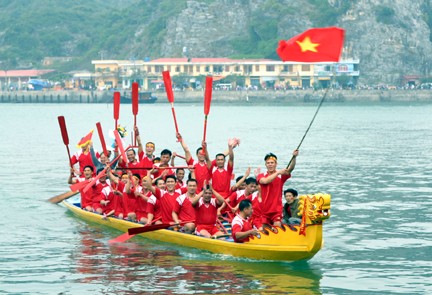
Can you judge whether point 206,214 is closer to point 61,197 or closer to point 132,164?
point 132,164

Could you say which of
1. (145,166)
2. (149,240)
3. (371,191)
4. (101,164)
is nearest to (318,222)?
(149,240)

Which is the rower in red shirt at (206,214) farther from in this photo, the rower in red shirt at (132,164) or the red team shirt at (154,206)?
the rower in red shirt at (132,164)

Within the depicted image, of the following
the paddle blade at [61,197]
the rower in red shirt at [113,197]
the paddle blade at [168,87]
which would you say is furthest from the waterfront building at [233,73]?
the rower in red shirt at [113,197]

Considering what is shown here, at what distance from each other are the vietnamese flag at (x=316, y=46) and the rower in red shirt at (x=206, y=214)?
3484 mm

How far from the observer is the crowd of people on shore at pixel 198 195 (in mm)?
21734

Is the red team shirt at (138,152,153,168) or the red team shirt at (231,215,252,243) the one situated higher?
the red team shirt at (138,152,153,168)

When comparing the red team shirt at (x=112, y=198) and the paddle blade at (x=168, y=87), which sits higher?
the paddle blade at (x=168, y=87)

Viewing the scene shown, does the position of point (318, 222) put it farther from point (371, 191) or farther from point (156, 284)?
point (371, 191)

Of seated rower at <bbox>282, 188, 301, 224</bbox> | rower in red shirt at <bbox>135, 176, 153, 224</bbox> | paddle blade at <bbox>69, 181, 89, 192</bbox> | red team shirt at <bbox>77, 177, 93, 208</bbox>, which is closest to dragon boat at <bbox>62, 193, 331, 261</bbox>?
seated rower at <bbox>282, 188, 301, 224</bbox>

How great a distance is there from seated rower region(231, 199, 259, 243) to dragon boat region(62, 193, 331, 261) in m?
0.13

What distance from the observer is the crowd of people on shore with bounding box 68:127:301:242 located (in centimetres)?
2173

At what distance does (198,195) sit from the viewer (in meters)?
22.6

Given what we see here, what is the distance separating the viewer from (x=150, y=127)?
91250 millimetres

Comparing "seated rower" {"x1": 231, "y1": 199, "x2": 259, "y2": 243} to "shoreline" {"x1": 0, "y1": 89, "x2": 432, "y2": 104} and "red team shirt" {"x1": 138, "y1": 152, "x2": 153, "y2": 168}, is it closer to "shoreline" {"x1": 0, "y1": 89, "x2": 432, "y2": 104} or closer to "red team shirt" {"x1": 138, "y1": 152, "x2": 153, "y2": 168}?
"red team shirt" {"x1": 138, "y1": 152, "x2": 153, "y2": 168}
